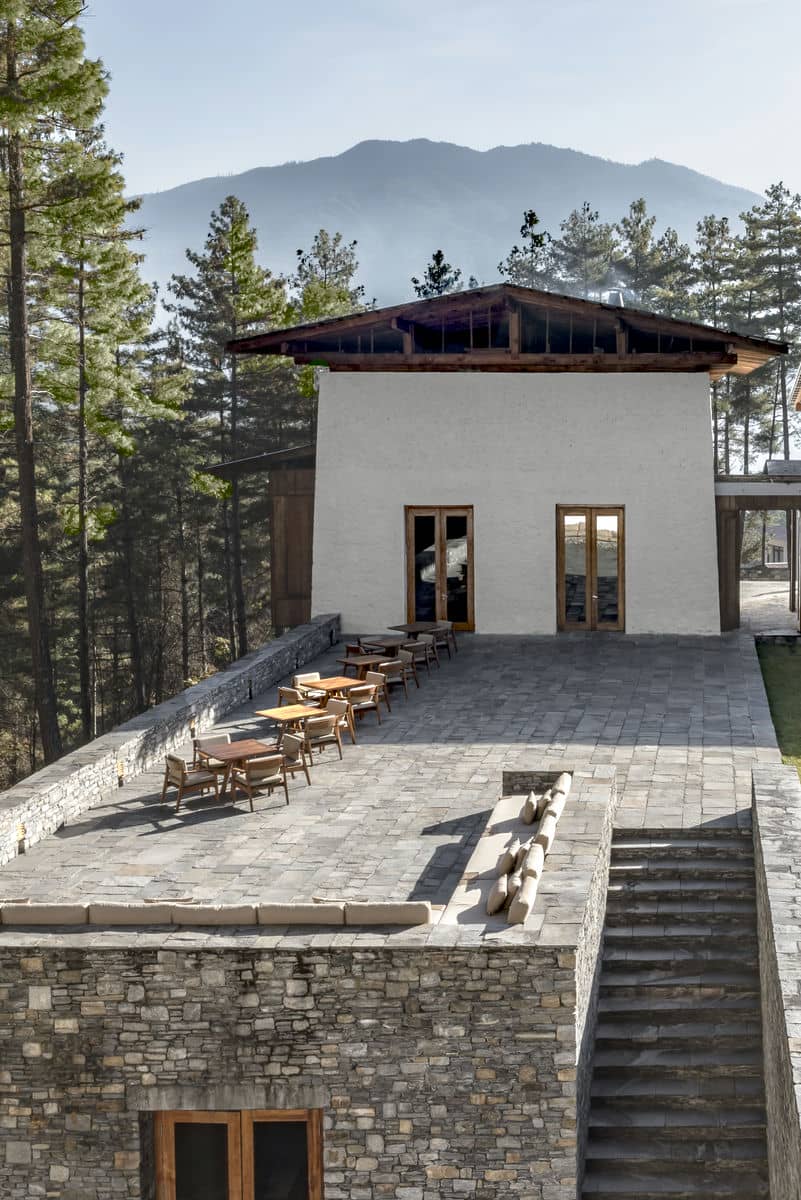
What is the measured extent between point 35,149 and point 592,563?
48.6 ft

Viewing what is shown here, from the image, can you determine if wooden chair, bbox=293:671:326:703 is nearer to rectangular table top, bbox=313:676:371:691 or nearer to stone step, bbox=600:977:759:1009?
rectangular table top, bbox=313:676:371:691

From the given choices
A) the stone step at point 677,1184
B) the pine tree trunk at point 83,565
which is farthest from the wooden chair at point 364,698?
the pine tree trunk at point 83,565

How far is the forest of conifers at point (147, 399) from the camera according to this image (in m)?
26.7

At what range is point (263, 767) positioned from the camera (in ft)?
42.1

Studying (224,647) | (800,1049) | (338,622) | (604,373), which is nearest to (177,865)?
A: (800,1049)

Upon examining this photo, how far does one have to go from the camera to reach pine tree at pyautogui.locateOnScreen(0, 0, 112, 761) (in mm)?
23453

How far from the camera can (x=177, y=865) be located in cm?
1090

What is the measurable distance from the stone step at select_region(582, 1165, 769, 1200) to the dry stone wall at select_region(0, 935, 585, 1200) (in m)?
0.69

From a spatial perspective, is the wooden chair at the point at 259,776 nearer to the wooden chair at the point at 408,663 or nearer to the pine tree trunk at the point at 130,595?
the wooden chair at the point at 408,663

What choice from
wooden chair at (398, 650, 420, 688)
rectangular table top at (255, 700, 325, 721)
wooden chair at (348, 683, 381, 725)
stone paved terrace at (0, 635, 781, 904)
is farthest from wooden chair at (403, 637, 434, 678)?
rectangular table top at (255, 700, 325, 721)

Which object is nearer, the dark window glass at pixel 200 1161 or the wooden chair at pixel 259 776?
the dark window glass at pixel 200 1161

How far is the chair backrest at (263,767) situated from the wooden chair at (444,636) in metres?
7.48

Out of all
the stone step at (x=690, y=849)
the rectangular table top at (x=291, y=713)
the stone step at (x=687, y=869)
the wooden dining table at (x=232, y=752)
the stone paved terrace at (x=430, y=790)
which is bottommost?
the stone step at (x=687, y=869)

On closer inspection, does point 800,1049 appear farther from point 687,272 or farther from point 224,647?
point 687,272
